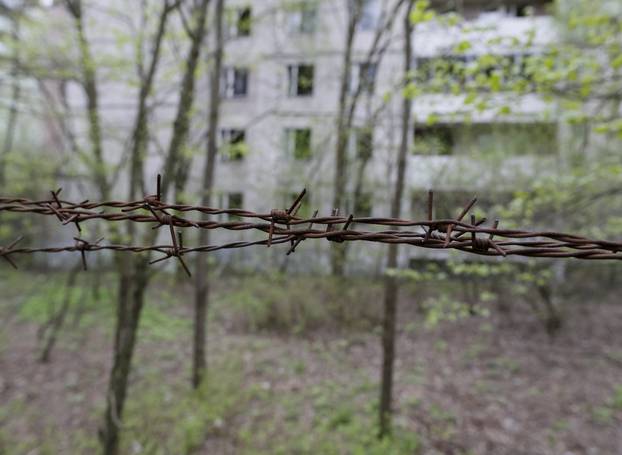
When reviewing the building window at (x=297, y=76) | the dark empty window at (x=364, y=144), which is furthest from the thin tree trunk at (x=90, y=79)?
the building window at (x=297, y=76)

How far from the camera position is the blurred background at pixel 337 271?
4266 millimetres

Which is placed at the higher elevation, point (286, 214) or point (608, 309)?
point (286, 214)

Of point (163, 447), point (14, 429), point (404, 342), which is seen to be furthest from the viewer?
point (404, 342)

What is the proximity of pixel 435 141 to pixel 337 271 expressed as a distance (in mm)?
3832

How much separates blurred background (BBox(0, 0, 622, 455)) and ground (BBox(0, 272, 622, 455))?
1.7 inches

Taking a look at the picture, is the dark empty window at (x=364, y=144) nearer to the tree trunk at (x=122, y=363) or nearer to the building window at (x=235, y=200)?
the building window at (x=235, y=200)

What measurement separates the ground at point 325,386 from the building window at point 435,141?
138 inches

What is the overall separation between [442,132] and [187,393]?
814cm

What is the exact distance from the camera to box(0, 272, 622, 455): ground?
5152 mm

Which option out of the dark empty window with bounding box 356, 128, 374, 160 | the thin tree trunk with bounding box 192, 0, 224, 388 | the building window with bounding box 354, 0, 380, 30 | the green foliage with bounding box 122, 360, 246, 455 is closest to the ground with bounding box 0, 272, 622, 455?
the green foliage with bounding box 122, 360, 246, 455

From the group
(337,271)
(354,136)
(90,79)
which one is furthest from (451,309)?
(90,79)

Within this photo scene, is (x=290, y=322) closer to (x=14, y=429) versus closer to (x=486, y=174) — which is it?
(x=14, y=429)

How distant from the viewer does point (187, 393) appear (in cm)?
629

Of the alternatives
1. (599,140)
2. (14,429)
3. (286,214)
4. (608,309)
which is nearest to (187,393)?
(14,429)
